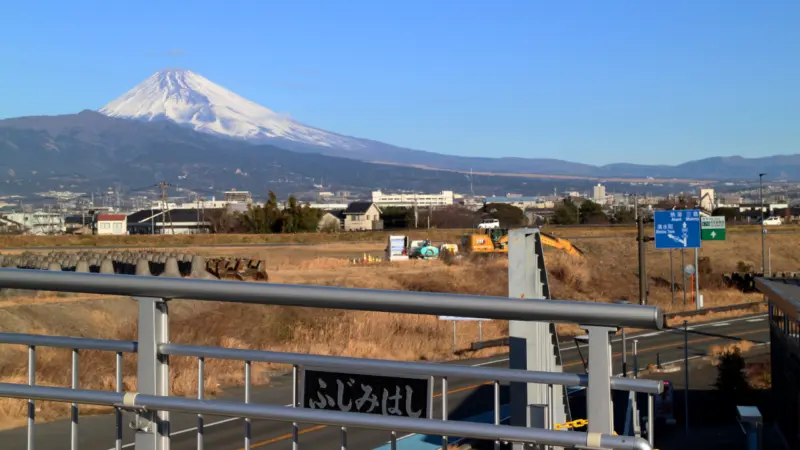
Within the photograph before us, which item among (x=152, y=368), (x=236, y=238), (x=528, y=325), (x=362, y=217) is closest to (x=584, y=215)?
(x=362, y=217)

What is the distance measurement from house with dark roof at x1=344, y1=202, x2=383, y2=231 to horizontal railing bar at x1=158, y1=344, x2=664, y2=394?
133m

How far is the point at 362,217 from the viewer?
5728 inches

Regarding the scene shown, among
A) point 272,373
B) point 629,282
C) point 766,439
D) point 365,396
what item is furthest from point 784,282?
point 629,282

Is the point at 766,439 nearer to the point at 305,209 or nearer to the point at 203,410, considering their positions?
the point at 203,410

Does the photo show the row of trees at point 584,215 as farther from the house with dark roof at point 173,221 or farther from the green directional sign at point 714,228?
the green directional sign at point 714,228

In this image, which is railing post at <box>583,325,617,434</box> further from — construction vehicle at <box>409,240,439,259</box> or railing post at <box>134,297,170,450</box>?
construction vehicle at <box>409,240,439,259</box>

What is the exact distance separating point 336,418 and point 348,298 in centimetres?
52

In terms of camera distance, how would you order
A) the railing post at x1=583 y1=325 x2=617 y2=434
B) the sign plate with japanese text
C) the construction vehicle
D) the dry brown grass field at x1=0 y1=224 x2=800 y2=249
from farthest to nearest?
the dry brown grass field at x1=0 y1=224 x2=800 y2=249 < the construction vehicle < the sign plate with japanese text < the railing post at x1=583 y1=325 x2=617 y2=434

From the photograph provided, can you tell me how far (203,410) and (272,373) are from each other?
7.40m

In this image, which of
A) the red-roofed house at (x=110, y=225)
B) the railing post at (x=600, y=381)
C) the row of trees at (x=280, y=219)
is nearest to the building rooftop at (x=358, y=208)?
the red-roofed house at (x=110, y=225)

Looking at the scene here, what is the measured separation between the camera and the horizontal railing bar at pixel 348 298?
10.5 ft

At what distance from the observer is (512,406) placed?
7273mm

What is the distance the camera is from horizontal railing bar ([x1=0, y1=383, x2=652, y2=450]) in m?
3.31

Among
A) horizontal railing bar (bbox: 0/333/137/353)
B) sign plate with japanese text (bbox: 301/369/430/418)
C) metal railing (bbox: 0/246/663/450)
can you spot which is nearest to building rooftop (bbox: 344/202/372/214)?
horizontal railing bar (bbox: 0/333/137/353)
